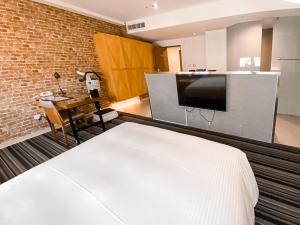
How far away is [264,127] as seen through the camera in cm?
244

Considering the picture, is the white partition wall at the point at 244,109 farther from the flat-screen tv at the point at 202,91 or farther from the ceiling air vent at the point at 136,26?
the ceiling air vent at the point at 136,26

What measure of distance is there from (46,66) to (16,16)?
0.96m

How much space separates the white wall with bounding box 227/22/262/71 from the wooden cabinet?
2.82 meters

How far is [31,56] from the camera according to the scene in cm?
327

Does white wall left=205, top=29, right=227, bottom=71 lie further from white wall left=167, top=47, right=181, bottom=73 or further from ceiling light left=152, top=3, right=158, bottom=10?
white wall left=167, top=47, right=181, bottom=73

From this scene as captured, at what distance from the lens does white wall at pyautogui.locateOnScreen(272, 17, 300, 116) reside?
3.14m

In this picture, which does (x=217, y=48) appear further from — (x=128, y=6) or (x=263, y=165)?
(x=263, y=165)

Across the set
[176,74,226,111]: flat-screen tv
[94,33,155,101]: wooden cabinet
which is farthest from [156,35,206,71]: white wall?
[176,74,226,111]: flat-screen tv

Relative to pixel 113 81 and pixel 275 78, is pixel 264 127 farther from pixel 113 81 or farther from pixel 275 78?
pixel 113 81

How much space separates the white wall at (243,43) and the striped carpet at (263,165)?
121 inches

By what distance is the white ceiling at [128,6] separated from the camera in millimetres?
3613

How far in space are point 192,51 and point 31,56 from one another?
210 inches

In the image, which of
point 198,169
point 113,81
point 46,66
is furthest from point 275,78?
point 46,66

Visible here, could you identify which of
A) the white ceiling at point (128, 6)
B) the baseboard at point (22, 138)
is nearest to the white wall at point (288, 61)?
the white ceiling at point (128, 6)
